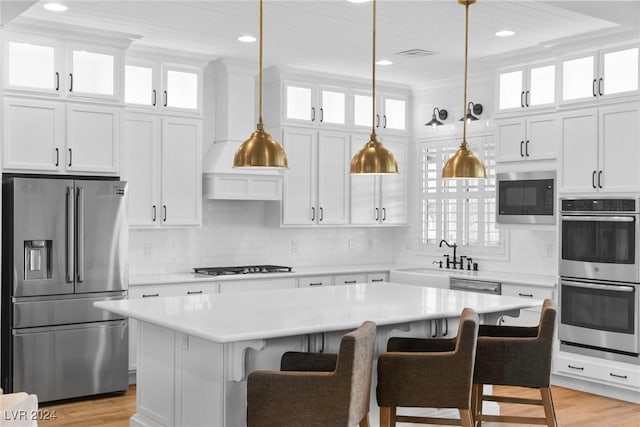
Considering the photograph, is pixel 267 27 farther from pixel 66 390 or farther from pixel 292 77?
pixel 66 390

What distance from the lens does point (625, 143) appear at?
558 cm

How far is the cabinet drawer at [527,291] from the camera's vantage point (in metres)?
6.11

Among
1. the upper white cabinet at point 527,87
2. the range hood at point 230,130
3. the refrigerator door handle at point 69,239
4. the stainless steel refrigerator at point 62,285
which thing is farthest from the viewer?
the range hood at point 230,130

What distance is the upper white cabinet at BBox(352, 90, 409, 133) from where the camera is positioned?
25.1 ft

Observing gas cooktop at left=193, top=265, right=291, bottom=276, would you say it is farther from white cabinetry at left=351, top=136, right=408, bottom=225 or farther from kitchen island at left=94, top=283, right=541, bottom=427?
kitchen island at left=94, top=283, right=541, bottom=427

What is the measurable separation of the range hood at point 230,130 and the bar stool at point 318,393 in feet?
11.3

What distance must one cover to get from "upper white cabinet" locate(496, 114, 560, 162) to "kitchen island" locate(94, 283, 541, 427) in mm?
1955

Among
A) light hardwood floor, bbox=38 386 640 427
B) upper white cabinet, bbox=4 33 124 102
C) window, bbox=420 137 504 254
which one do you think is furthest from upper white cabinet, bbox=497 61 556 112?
upper white cabinet, bbox=4 33 124 102

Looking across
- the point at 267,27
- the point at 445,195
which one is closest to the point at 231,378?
the point at 267,27

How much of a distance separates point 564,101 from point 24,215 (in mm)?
4289

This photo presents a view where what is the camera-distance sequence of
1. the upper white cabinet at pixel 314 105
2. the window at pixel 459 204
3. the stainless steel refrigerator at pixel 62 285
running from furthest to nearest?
1. the window at pixel 459 204
2. the upper white cabinet at pixel 314 105
3. the stainless steel refrigerator at pixel 62 285

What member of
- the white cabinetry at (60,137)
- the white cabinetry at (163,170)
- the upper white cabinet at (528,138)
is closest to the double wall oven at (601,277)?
the upper white cabinet at (528,138)

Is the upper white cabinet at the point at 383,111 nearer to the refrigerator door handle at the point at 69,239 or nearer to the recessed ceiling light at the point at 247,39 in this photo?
the recessed ceiling light at the point at 247,39

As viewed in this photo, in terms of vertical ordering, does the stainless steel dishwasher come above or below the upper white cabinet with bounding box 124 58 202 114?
below
